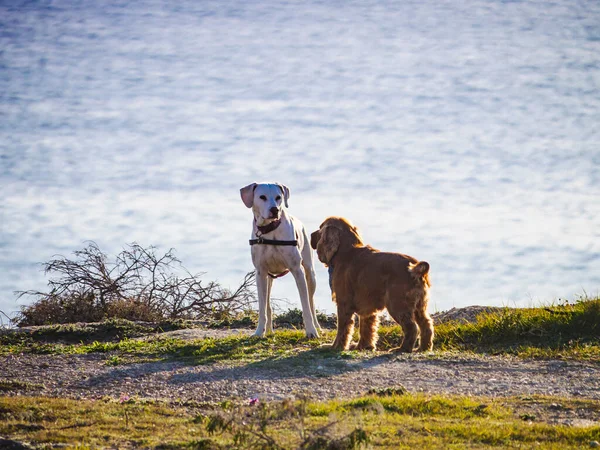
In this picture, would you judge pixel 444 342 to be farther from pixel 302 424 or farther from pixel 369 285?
pixel 302 424

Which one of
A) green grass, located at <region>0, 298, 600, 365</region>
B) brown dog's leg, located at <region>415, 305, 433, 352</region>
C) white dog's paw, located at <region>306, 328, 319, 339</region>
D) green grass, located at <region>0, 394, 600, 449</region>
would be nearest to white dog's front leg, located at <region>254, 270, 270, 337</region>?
green grass, located at <region>0, 298, 600, 365</region>

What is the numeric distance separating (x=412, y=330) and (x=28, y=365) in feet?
16.8

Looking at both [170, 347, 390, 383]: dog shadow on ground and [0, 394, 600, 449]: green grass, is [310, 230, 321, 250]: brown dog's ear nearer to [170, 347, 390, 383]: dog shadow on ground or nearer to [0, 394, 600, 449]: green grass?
[170, 347, 390, 383]: dog shadow on ground

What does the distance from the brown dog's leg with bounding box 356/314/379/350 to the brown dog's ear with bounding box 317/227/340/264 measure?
0.99 m

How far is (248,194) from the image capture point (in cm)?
1210

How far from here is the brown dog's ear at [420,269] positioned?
32.1 ft

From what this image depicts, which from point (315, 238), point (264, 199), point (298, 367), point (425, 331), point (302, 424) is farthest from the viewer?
point (264, 199)

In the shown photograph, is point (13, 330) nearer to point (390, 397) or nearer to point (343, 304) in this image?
point (343, 304)

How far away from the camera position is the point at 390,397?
757 centimetres

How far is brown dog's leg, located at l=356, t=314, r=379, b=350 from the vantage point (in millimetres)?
10797

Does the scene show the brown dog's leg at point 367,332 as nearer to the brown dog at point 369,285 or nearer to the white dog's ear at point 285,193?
the brown dog at point 369,285

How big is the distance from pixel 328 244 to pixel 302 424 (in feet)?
18.5

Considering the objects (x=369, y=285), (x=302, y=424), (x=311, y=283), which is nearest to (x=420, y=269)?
(x=369, y=285)

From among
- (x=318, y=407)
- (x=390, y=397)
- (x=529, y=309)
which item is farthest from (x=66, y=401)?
(x=529, y=309)
